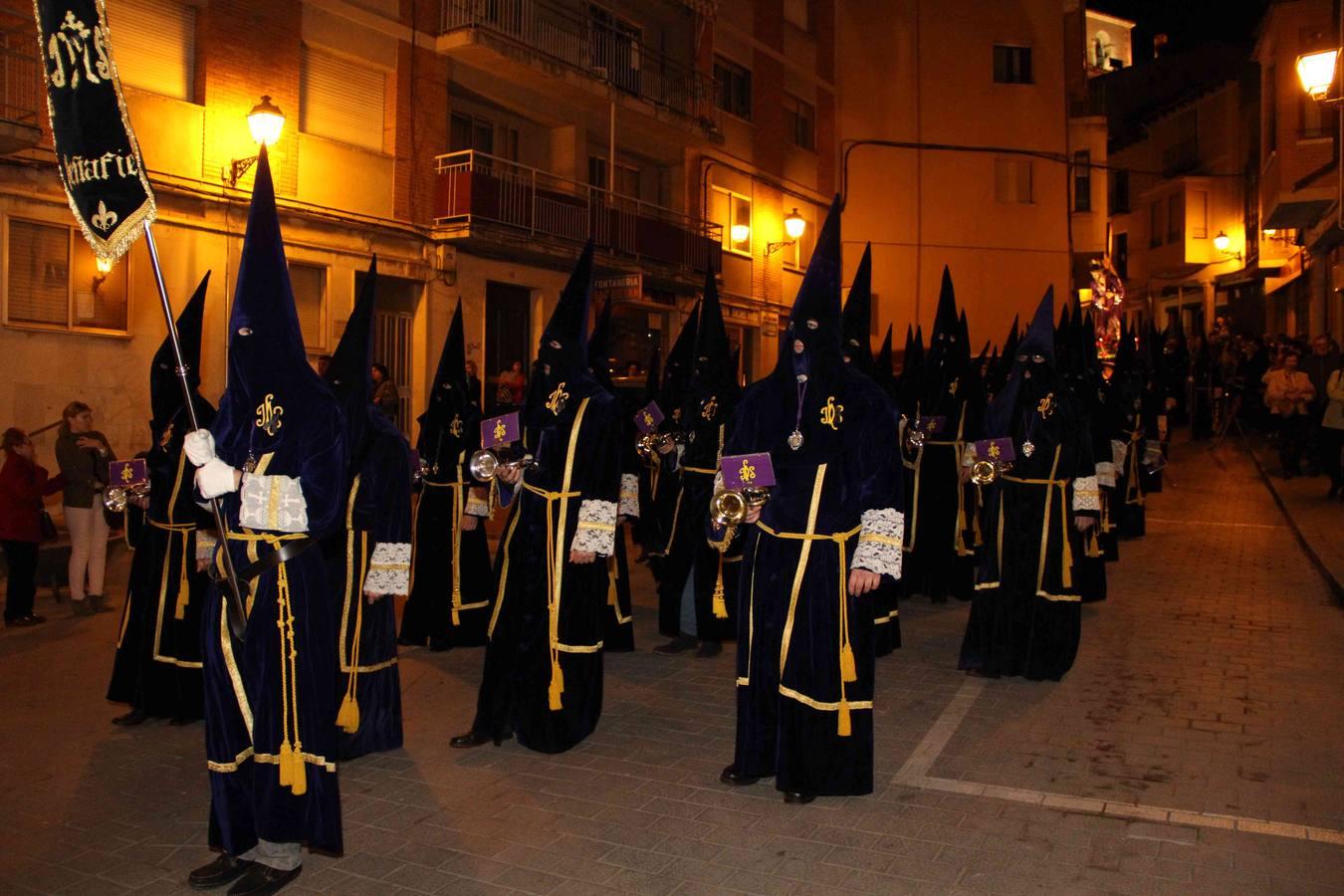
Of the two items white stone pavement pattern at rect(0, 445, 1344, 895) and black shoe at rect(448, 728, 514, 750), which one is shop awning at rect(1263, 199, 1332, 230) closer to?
white stone pavement pattern at rect(0, 445, 1344, 895)

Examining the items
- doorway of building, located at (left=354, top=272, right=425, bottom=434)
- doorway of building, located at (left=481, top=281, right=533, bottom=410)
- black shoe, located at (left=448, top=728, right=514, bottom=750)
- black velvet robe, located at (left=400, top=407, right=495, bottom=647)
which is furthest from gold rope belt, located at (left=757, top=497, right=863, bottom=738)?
doorway of building, located at (left=481, top=281, right=533, bottom=410)

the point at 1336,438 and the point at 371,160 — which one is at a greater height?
the point at 371,160

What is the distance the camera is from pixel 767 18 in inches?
1174

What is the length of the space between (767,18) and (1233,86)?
65.0ft

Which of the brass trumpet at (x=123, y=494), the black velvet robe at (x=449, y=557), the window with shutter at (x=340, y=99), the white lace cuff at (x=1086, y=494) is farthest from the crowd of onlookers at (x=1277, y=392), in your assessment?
the brass trumpet at (x=123, y=494)

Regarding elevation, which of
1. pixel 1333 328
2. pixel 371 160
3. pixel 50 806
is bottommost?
pixel 50 806

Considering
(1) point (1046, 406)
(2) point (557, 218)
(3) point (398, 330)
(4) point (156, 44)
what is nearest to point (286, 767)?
(1) point (1046, 406)

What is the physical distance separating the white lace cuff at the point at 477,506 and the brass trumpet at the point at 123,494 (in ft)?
6.83

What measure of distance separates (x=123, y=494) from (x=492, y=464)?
270 centimetres

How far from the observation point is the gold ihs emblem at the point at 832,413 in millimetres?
5777

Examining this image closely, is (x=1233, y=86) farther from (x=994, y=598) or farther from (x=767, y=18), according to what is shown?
(x=994, y=598)

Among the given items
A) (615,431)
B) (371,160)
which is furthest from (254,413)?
(371,160)

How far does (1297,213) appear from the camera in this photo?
25078mm

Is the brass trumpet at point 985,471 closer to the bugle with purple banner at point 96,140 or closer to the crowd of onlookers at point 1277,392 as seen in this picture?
the bugle with purple banner at point 96,140
